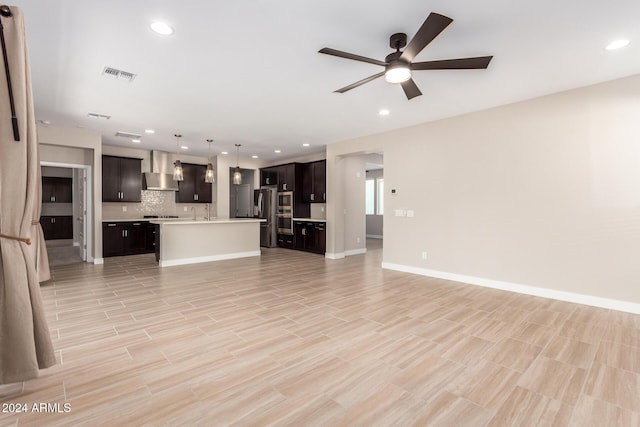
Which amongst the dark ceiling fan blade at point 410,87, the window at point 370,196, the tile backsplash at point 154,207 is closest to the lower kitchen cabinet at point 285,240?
the tile backsplash at point 154,207

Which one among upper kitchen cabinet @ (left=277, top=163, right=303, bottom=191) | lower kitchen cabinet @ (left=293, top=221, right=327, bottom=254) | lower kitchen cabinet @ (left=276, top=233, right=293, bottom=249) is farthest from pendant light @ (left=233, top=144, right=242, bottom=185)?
lower kitchen cabinet @ (left=276, top=233, right=293, bottom=249)

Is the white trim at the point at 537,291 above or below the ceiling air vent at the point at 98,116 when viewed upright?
below

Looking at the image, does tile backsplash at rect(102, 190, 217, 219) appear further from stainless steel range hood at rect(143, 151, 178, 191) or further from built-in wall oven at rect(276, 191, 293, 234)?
built-in wall oven at rect(276, 191, 293, 234)

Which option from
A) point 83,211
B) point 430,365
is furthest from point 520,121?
point 83,211

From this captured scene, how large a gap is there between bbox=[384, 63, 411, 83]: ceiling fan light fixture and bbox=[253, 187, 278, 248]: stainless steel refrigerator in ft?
21.9

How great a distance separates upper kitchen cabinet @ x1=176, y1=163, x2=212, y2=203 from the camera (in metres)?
8.42

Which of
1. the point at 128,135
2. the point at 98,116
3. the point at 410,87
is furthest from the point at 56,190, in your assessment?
the point at 410,87

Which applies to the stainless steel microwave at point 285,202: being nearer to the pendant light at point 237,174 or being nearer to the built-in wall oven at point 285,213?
the built-in wall oven at point 285,213

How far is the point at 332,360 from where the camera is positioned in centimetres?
239

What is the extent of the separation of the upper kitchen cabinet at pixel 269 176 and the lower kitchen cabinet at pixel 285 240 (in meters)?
1.63

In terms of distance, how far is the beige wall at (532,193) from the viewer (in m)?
3.60

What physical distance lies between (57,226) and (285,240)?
767cm

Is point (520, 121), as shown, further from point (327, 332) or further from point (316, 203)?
point (316, 203)

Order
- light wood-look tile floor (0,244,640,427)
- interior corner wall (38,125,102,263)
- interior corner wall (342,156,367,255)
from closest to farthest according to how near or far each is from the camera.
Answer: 1. light wood-look tile floor (0,244,640,427)
2. interior corner wall (38,125,102,263)
3. interior corner wall (342,156,367,255)
